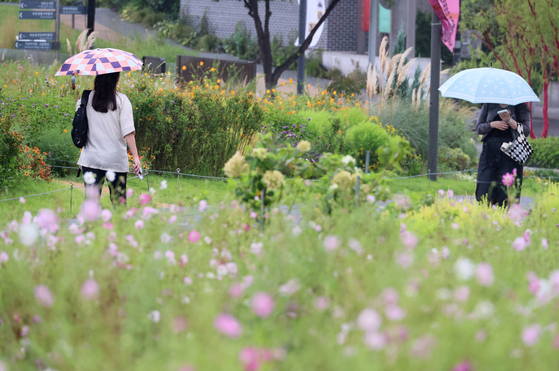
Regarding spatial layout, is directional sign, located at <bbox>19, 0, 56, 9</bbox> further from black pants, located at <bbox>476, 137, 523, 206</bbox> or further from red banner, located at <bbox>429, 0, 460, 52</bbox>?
black pants, located at <bbox>476, 137, 523, 206</bbox>

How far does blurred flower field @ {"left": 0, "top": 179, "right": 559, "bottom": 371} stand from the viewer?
1884 millimetres

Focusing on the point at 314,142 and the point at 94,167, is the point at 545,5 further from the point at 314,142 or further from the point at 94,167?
the point at 94,167

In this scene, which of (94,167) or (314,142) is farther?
(314,142)

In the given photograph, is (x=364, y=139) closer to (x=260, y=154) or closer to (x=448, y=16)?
(x=448, y=16)

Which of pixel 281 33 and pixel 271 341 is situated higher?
pixel 281 33

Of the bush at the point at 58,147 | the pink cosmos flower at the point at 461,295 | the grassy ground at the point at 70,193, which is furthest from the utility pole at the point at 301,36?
the pink cosmos flower at the point at 461,295

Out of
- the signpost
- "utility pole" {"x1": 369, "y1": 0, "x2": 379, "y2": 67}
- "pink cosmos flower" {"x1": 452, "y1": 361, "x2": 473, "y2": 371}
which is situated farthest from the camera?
"utility pole" {"x1": 369, "y1": 0, "x2": 379, "y2": 67}

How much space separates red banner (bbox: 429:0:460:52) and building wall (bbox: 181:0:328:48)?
67.0 ft

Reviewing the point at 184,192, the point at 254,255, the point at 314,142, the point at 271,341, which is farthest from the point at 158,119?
the point at 271,341

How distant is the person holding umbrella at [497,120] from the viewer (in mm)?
6211

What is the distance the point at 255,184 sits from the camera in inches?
153

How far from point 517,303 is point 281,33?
29443 mm

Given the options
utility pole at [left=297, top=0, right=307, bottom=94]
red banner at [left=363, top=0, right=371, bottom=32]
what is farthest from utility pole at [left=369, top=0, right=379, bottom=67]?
red banner at [left=363, top=0, right=371, bottom=32]

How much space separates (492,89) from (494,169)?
83cm
